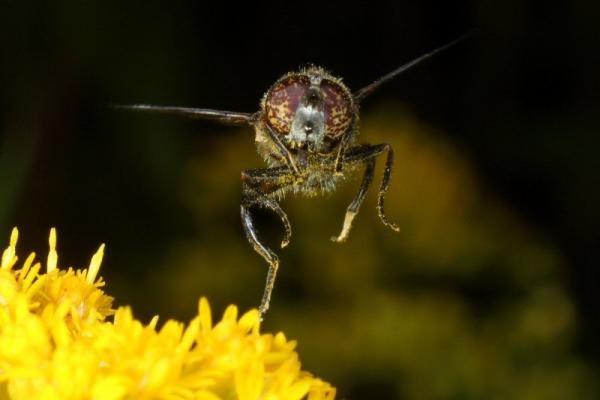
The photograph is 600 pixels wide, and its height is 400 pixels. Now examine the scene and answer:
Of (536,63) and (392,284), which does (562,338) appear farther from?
(536,63)

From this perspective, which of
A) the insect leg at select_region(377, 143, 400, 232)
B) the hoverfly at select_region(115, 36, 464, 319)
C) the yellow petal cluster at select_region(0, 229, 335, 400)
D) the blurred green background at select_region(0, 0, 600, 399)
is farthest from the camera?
the blurred green background at select_region(0, 0, 600, 399)

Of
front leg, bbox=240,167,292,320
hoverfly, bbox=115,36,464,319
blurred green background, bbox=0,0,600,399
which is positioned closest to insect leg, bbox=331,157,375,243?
hoverfly, bbox=115,36,464,319

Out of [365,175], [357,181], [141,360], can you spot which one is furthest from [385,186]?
[357,181]

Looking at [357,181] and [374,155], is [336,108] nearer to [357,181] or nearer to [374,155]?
[374,155]

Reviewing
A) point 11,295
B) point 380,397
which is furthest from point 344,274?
point 11,295

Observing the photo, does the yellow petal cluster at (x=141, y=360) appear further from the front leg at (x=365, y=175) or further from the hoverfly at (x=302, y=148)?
the front leg at (x=365, y=175)

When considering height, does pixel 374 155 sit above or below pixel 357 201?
above

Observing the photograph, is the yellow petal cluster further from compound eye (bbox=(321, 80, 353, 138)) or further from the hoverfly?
compound eye (bbox=(321, 80, 353, 138))
